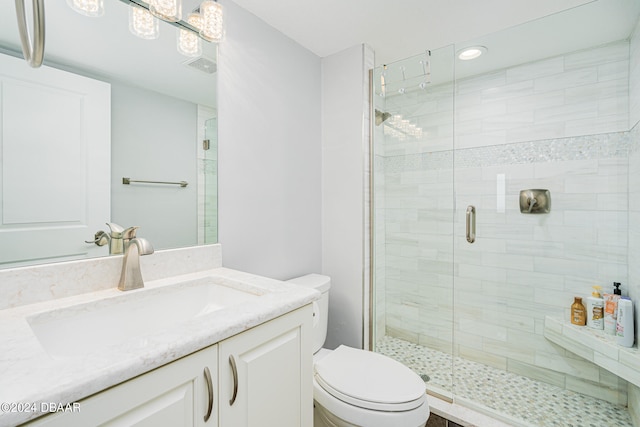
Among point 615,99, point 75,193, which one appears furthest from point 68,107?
point 615,99

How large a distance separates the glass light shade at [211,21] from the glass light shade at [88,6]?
1.27ft

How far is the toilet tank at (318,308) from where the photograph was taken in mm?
1602

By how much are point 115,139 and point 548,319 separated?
Result: 256cm

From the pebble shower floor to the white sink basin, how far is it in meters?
1.32

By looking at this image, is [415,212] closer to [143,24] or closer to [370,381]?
[370,381]

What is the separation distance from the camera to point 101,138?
42.6 inches

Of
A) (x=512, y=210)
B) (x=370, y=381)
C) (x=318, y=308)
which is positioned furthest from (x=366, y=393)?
(x=512, y=210)

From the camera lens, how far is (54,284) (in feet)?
3.17

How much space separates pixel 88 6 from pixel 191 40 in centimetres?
38

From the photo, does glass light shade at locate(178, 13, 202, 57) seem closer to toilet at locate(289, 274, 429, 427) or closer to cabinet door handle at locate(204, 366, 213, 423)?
cabinet door handle at locate(204, 366, 213, 423)

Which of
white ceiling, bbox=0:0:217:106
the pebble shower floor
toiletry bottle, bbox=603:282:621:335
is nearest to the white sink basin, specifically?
white ceiling, bbox=0:0:217:106

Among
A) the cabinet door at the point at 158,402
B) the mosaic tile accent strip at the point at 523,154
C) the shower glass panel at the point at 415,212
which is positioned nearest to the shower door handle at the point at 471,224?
the shower glass panel at the point at 415,212

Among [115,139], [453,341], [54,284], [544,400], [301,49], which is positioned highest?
[301,49]

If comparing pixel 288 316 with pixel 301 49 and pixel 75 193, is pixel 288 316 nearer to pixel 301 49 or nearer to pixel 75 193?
pixel 75 193
